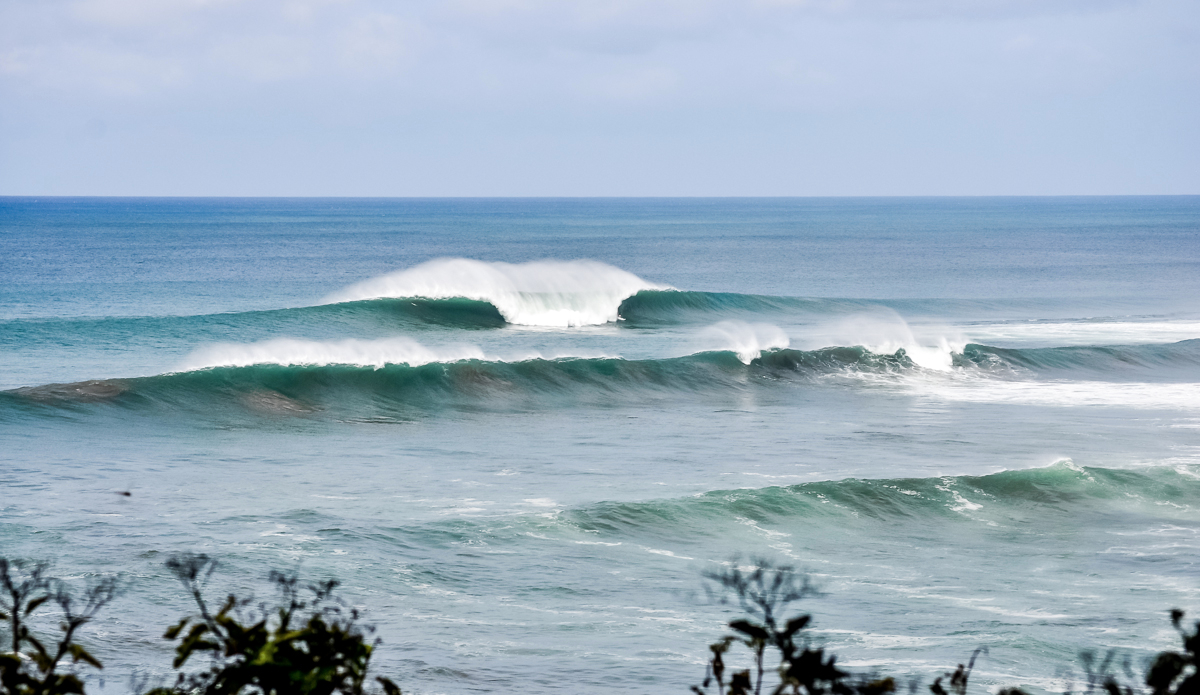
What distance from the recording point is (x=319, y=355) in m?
20.3

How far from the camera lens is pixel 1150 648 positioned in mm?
7234

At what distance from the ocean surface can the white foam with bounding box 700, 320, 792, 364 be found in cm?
9

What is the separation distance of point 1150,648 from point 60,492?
32.3 feet

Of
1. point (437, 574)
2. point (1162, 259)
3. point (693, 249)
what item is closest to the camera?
point (437, 574)

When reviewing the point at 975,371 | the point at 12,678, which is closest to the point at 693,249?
the point at 975,371

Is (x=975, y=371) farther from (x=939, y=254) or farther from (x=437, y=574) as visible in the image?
(x=939, y=254)

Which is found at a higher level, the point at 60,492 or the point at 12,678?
the point at 12,678

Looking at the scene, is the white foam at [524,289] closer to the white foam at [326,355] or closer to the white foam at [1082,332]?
the white foam at [326,355]

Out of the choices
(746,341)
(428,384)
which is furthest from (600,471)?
(746,341)

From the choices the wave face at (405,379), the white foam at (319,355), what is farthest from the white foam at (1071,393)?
the white foam at (319,355)

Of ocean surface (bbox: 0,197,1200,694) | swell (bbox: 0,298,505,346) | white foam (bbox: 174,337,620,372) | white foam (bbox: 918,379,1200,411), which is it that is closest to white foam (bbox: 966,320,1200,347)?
ocean surface (bbox: 0,197,1200,694)

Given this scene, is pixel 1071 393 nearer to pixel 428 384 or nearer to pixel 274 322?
pixel 428 384

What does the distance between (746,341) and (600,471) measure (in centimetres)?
1122

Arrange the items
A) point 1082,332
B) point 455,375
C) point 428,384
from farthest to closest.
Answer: point 1082,332 < point 455,375 < point 428,384
